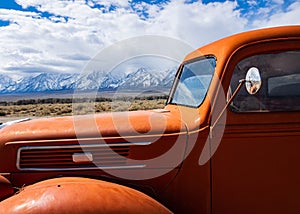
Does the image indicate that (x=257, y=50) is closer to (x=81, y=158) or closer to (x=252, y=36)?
(x=252, y=36)

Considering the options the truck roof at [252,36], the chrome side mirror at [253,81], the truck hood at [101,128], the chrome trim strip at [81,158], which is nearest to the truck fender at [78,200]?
the chrome trim strip at [81,158]

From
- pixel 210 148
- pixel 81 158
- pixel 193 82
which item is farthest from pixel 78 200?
pixel 193 82

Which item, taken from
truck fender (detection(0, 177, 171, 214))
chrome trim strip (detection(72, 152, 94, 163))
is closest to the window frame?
truck fender (detection(0, 177, 171, 214))

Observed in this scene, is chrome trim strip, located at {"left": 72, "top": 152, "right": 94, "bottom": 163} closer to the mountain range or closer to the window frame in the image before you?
the mountain range

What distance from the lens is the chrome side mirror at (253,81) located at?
2818mm

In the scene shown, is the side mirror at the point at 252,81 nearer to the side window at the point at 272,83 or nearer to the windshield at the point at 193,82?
the side window at the point at 272,83

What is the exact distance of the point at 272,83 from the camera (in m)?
3.22

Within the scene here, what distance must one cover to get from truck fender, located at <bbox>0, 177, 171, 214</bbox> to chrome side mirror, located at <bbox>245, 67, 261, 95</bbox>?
118 cm

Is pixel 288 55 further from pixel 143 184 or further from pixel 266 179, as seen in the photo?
pixel 143 184

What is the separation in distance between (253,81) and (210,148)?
2.17ft

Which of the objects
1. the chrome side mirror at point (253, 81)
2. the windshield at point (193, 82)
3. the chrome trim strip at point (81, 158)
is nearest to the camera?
the chrome side mirror at point (253, 81)

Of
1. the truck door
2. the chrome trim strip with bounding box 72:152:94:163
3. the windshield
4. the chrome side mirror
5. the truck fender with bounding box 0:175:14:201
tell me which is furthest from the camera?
the windshield

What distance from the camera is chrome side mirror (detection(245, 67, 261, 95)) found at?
111 inches

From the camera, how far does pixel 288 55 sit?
10.4ft
